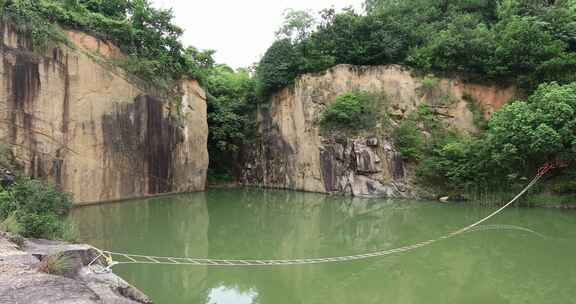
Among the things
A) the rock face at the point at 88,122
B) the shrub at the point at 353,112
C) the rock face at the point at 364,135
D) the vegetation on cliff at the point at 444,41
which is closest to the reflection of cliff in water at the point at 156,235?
the rock face at the point at 88,122

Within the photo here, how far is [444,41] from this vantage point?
1761 centimetres

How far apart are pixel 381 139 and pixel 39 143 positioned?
1340cm

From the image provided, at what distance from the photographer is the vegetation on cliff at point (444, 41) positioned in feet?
53.0

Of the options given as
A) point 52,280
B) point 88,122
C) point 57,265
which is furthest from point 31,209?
point 88,122

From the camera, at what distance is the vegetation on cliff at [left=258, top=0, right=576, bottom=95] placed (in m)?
16.2

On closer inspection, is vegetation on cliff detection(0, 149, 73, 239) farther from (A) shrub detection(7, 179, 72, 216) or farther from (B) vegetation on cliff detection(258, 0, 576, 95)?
(B) vegetation on cliff detection(258, 0, 576, 95)

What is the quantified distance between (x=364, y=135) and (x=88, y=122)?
1147 cm

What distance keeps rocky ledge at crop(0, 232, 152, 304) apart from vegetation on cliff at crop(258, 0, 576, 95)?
16216mm

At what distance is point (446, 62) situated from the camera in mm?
18109

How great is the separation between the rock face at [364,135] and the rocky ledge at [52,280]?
13493 millimetres

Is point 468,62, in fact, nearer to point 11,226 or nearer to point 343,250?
point 343,250

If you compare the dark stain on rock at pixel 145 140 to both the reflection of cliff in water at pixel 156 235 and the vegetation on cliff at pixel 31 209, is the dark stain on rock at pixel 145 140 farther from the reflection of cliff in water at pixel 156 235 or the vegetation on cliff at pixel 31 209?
the vegetation on cliff at pixel 31 209

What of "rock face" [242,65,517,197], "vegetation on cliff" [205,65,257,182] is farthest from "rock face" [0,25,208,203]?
"rock face" [242,65,517,197]

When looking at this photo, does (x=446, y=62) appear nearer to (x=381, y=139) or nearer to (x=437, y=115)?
(x=437, y=115)
